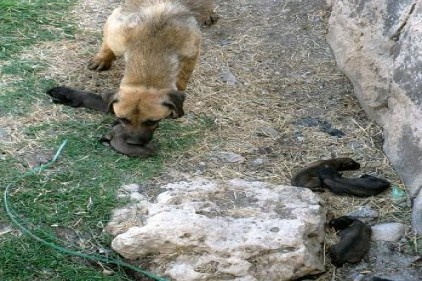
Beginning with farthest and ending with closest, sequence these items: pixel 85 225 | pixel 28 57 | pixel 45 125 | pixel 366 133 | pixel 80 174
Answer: pixel 28 57 → pixel 366 133 → pixel 45 125 → pixel 80 174 → pixel 85 225

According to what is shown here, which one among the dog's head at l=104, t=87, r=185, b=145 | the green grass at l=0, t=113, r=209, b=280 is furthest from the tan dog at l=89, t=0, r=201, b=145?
the green grass at l=0, t=113, r=209, b=280

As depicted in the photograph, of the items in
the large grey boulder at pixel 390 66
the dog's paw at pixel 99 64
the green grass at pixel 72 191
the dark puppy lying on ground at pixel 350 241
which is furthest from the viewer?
the dog's paw at pixel 99 64

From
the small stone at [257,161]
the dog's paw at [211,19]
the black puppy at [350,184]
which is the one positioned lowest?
the small stone at [257,161]

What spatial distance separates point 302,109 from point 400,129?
3.49ft

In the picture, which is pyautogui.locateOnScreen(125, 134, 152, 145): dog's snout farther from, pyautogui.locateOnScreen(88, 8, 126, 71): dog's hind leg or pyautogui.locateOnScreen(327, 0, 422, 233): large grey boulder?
pyautogui.locateOnScreen(327, 0, 422, 233): large grey boulder

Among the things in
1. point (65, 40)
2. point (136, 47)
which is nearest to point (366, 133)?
point (136, 47)

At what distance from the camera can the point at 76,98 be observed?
6609 millimetres

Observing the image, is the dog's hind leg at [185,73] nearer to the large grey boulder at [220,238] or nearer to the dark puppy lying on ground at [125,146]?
the dark puppy lying on ground at [125,146]

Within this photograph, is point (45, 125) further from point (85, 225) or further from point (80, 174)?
point (85, 225)

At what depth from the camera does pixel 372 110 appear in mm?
6969

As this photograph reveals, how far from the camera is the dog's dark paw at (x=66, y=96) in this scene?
21.7ft

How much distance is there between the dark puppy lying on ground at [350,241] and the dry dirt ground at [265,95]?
159 millimetres

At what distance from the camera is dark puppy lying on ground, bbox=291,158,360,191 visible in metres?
5.86

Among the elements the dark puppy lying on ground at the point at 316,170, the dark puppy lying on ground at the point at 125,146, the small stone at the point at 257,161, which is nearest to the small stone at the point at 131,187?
the dark puppy lying on ground at the point at 125,146
